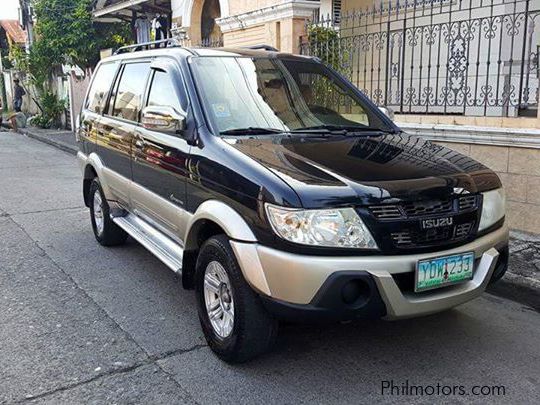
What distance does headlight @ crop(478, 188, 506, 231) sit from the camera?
3.44m

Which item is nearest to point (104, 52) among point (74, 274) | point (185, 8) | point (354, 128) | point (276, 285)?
point (185, 8)

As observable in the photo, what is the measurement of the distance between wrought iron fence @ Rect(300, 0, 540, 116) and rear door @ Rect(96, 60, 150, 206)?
3.72m

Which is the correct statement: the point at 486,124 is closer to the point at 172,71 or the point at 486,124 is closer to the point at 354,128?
the point at 354,128

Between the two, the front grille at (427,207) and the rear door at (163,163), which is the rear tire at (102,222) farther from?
the front grille at (427,207)

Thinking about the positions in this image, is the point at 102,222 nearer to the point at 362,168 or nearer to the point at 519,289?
the point at 362,168

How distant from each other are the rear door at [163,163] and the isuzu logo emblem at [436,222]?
5.47 ft

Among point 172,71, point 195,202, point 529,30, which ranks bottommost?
point 195,202

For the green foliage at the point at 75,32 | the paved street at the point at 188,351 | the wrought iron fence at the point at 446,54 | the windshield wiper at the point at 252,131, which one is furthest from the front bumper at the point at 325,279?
the green foliage at the point at 75,32

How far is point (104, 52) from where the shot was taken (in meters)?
16.6

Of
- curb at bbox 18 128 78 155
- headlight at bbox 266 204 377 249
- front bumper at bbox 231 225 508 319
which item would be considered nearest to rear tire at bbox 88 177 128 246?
front bumper at bbox 231 225 508 319

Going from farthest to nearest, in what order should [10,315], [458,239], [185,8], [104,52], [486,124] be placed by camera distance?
[104,52]
[185,8]
[486,124]
[10,315]
[458,239]

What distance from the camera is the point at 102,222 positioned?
593 centimetres

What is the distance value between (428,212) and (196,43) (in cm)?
1020

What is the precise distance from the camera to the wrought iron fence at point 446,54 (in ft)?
21.0
